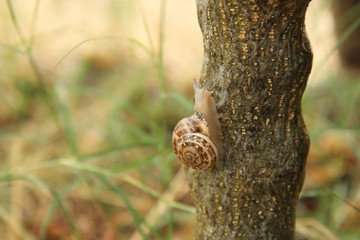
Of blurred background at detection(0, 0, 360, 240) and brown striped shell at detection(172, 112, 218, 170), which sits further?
blurred background at detection(0, 0, 360, 240)

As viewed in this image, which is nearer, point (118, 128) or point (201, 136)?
point (201, 136)

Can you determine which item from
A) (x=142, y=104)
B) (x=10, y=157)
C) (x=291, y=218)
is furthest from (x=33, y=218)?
(x=291, y=218)

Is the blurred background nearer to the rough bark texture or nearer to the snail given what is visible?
the rough bark texture

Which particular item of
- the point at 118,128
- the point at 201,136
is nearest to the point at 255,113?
the point at 201,136

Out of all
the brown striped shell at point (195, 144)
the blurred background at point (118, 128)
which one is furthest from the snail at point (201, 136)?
the blurred background at point (118, 128)

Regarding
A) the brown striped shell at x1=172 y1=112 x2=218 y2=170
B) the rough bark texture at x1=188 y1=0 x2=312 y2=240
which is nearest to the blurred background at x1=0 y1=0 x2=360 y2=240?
the rough bark texture at x1=188 y1=0 x2=312 y2=240

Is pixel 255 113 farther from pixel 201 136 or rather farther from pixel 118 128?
pixel 118 128

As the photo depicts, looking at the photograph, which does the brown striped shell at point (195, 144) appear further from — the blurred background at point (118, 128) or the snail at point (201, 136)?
the blurred background at point (118, 128)
